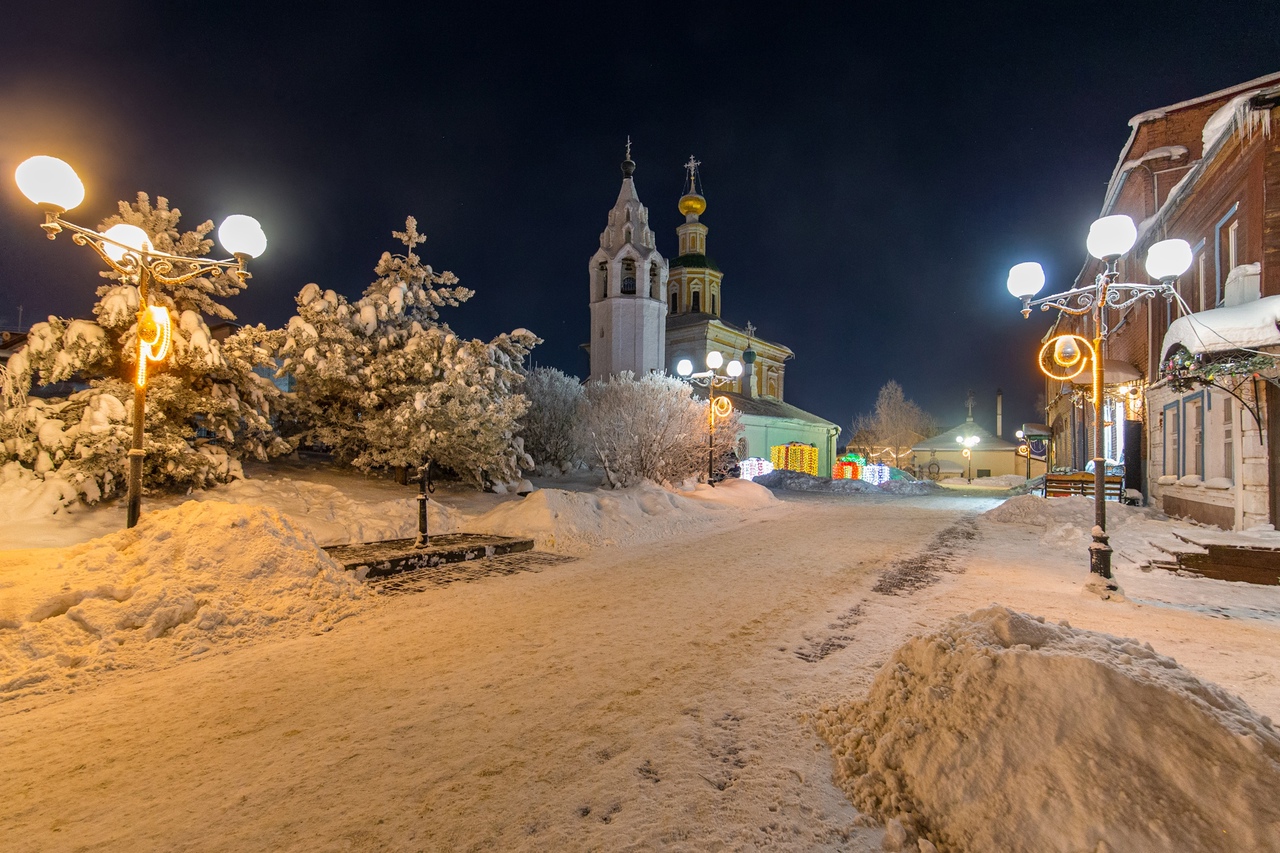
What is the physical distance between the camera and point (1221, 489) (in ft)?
40.0

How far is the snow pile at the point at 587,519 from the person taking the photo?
38.3 feet

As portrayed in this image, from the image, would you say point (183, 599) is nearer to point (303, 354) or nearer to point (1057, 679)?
point (1057, 679)

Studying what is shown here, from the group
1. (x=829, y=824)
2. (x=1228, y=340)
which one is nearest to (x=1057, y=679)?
(x=829, y=824)

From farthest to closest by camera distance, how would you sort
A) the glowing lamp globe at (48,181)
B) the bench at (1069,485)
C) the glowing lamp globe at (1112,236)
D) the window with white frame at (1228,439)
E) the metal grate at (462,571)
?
the bench at (1069,485), the window with white frame at (1228,439), the metal grate at (462,571), the glowing lamp globe at (1112,236), the glowing lamp globe at (48,181)

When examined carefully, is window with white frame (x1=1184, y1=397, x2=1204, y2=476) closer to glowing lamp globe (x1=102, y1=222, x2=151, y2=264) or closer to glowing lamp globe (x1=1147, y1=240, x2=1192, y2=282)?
glowing lamp globe (x1=1147, y1=240, x2=1192, y2=282)

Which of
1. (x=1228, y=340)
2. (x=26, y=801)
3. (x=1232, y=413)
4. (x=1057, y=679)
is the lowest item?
(x=26, y=801)

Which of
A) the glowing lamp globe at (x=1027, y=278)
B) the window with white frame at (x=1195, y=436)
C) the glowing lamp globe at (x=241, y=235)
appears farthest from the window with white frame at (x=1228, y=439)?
the glowing lamp globe at (x=241, y=235)

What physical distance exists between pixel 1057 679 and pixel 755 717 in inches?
73.5

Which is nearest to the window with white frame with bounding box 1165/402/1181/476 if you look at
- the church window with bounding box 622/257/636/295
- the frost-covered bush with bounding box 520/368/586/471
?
the frost-covered bush with bounding box 520/368/586/471

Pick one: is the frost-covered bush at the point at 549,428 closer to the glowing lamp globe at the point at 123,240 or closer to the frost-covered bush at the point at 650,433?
the frost-covered bush at the point at 650,433

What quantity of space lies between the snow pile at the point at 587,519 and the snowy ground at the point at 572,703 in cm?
255

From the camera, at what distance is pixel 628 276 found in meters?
38.7

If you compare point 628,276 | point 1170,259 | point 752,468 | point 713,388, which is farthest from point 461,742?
point 628,276

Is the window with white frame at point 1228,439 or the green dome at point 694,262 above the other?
the green dome at point 694,262
